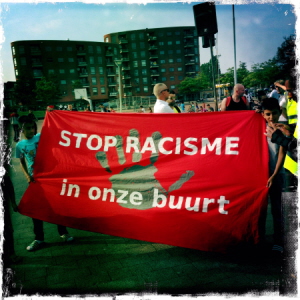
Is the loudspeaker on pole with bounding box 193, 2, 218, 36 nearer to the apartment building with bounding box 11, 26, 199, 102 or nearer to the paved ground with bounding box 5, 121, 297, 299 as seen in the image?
the paved ground with bounding box 5, 121, 297, 299

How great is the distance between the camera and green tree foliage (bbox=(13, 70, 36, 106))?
61500 millimetres

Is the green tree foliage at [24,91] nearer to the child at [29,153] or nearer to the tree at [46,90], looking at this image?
the tree at [46,90]

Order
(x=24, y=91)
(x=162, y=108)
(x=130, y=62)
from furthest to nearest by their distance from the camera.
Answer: (x=130, y=62)
(x=24, y=91)
(x=162, y=108)

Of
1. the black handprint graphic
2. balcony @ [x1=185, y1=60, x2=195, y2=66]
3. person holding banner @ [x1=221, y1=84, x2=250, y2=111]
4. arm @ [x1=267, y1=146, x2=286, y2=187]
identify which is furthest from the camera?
balcony @ [x1=185, y1=60, x2=195, y2=66]

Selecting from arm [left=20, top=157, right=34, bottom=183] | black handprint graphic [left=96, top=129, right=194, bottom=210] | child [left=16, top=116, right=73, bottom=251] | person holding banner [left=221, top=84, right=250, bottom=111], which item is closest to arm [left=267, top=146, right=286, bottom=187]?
black handprint graphic [left=96, top=129, right=194, bottom=210]

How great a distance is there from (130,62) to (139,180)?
8879 centimetres

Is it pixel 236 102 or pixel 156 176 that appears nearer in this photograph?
pixel 156 176

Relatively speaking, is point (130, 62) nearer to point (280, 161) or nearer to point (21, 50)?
point (21, 50)

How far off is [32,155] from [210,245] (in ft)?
8.53

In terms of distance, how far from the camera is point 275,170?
119 inches

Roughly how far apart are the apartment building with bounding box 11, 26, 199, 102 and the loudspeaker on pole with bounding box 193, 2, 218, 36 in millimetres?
73576

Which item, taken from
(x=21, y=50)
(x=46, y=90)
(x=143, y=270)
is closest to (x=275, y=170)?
(x=143, y=270)

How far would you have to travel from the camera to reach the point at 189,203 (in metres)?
3.23

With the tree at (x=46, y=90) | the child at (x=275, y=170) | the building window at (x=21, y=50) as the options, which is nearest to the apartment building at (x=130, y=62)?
the building window at (x=21, y=50)
